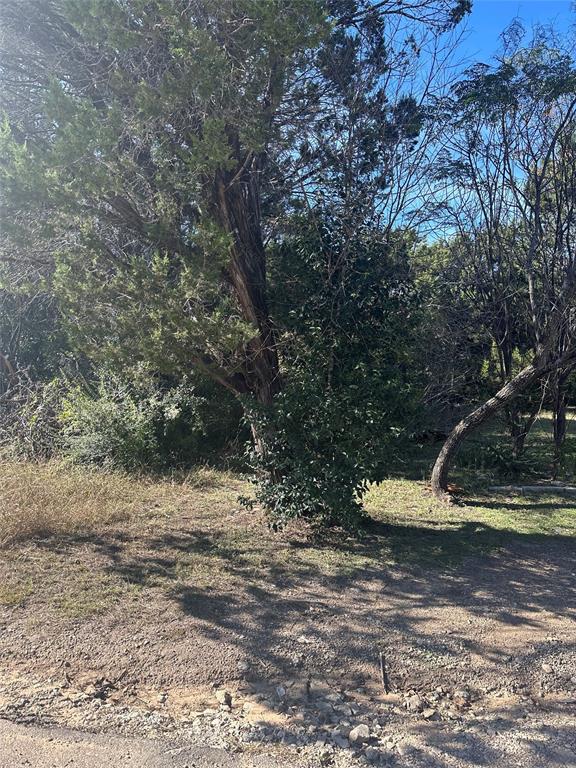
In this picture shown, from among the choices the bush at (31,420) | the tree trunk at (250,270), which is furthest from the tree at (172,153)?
the bush at (31,420)

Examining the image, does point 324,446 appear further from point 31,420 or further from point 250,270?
point 31,420

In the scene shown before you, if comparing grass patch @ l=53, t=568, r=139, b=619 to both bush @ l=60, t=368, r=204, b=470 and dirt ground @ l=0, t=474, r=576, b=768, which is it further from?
bush @ l=60, t=368, r=204, b=470

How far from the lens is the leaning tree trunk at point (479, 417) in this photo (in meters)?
8.35

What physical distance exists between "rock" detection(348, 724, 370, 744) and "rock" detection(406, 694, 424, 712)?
1.19 ft

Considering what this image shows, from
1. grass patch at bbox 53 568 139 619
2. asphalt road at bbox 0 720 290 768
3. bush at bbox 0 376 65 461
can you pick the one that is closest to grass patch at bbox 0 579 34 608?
grass patch at bbox 53 568 139 619

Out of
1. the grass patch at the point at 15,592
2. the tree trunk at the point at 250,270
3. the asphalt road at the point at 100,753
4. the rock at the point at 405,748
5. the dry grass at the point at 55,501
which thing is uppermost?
the tree trunk at the point at 250,270

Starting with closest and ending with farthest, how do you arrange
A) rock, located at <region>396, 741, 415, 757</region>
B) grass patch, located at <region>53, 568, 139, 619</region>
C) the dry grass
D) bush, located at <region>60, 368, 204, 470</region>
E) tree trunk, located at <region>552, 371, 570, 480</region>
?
rock, located at <region>396, 741, 415, 757</region>
grass patch, located at <region>53, 568, 139, 619</region>
the dry grass
bush, located at <region>60, 368, 204, 470</region>
tree trunk, located at <region>552, 371, 570, 480</region>

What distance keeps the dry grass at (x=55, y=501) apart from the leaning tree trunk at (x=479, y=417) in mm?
4172

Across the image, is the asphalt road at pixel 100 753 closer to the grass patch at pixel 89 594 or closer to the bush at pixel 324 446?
the grass patch at pixel 89 594

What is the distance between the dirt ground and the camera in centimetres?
325

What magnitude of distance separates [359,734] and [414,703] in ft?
1.62

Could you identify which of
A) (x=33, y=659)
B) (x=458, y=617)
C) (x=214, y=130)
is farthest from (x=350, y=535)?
(x=214, y=130)

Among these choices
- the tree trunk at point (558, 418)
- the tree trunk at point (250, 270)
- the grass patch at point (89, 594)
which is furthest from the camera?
the tree trunk at point (558, 418)

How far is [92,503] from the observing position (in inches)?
278
